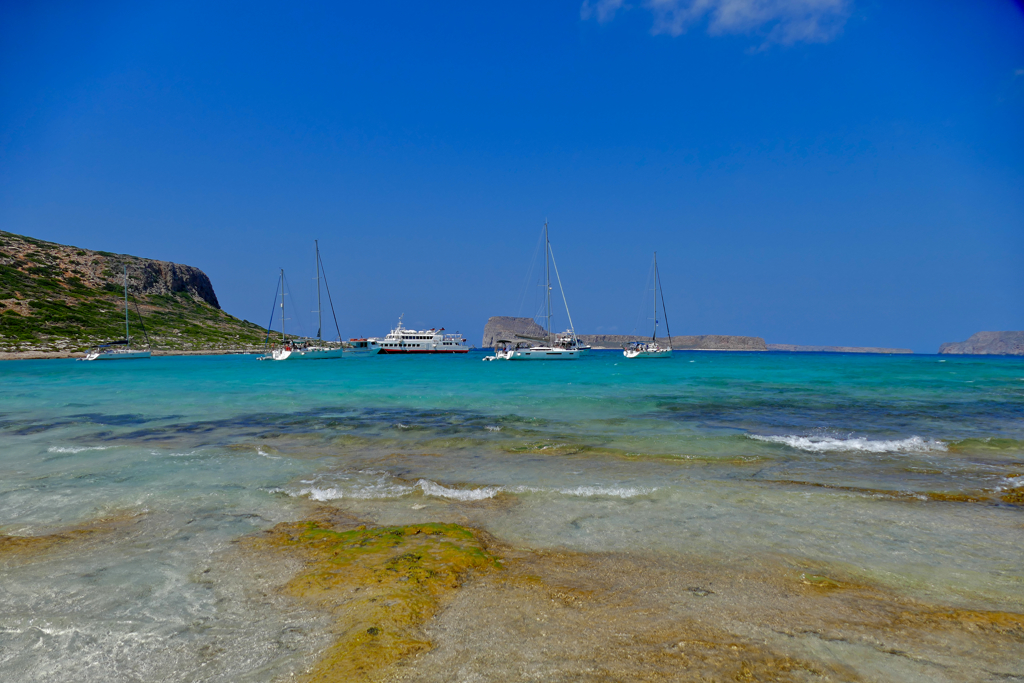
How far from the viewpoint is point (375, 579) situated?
194 inches

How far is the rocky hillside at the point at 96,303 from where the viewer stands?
79688mm

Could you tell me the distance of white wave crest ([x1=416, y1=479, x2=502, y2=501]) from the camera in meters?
8.06

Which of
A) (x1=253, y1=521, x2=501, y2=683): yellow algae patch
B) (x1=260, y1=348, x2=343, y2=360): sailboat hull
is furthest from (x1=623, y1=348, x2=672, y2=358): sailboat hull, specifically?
(x1=253, y1=521, x2=501, y2=683): yellow algae patch

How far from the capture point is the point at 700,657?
11.7 ft

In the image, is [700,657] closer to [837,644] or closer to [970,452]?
[837,644]

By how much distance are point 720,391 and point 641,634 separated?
26626 mm

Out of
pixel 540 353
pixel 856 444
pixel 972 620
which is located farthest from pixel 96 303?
pixel 972 620

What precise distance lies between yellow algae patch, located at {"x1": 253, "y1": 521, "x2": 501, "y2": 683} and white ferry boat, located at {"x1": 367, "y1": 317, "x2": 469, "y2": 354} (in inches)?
4067

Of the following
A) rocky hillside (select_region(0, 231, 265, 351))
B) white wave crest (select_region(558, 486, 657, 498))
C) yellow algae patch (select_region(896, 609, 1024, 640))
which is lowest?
white wave crest (select_region(558, 486, 657, 498))

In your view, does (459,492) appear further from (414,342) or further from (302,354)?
(414,342)

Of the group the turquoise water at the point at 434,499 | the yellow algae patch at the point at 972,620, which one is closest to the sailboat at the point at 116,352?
the turquoise water at the point at 434,499

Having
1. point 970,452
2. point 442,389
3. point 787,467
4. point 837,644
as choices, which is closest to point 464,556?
point 837,644

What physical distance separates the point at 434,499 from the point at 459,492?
538 mm

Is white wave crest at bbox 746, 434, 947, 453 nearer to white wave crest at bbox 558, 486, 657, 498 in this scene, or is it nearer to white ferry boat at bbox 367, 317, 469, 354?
white wave crest at bbox 558, 486, 657, 498
